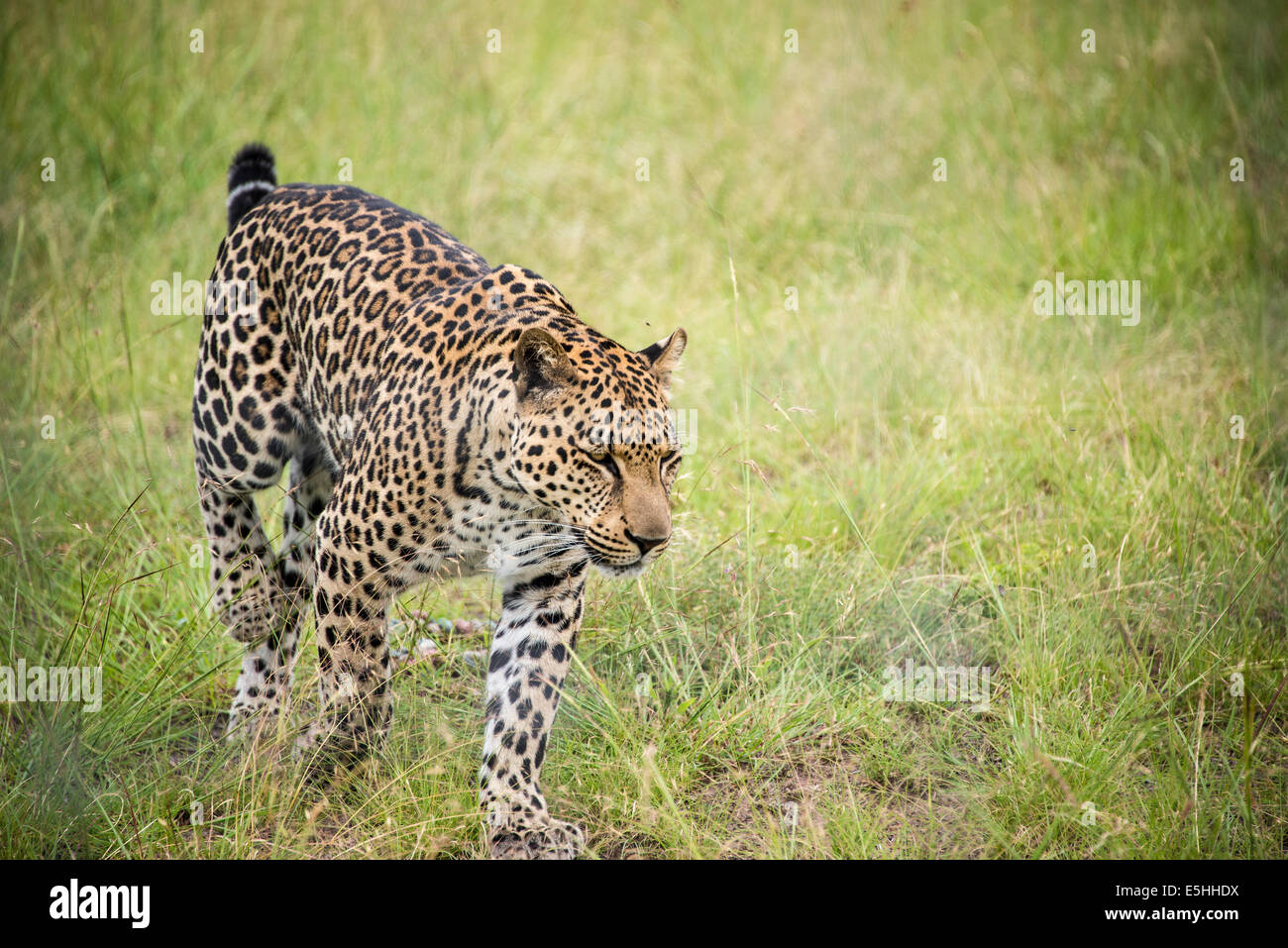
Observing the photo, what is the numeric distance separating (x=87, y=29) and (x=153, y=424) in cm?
412

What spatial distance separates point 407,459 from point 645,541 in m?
0.91

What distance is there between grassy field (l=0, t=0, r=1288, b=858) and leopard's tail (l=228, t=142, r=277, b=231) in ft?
4.45

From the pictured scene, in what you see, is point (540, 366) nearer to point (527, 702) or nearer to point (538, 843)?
point (527, 702)

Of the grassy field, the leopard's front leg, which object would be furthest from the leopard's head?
the grassy field

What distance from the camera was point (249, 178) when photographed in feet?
19.3

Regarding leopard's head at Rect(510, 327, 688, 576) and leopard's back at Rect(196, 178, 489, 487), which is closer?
leopard's head at Rect(510, 327, 688, 576)

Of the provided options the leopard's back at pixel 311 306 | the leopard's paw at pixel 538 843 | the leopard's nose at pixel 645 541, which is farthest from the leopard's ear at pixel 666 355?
the leopard's paw at pixel 538 843

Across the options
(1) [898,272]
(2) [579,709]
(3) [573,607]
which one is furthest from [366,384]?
(1) [898,272]

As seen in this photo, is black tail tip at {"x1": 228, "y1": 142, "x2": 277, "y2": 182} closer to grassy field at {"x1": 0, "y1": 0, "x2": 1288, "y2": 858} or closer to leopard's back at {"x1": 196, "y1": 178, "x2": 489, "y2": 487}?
leopard's back at {"x1": 196, "y1": 178, "x2": 489, "y2": 487}

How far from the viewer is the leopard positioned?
423 cm

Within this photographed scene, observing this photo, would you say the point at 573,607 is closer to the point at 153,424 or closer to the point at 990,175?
the point at 153,424

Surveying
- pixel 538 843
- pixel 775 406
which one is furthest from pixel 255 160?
pixel 538 843

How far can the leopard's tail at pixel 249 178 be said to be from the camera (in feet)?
19.2

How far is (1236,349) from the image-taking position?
749 centimetres
